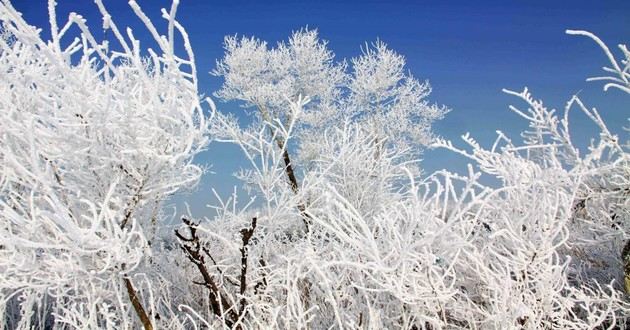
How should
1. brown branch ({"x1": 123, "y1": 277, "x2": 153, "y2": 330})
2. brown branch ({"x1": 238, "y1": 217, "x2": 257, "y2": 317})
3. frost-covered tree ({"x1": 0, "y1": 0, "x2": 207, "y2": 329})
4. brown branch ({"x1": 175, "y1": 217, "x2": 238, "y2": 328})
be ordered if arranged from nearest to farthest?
frost-covered tree ({"x1": 0, "y1": 0, "x2": 207, "y2": 329}) < brown branch ({"x1": 123, "y1": 277, "x2": 153, "y2": 330}) < brown branch ({"x1": 175, "y1": 217, "x2": 238, "y2": 328}) < brown branch ({"x1": 238, "y1": 217, "x2": 257, "y2": 317})

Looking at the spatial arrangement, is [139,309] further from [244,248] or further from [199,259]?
[244,248]

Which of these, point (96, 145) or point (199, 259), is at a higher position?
point (96, 145)

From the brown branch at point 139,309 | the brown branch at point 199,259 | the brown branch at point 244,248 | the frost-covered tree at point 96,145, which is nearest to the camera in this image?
the frost-covered tree at point 96,145

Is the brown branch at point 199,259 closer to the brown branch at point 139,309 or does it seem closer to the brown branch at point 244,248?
the brown branch at point 244,248

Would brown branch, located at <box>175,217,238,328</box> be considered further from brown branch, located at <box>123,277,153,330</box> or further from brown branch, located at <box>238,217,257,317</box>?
brown branch, located at <box>123,277,153,330</box>

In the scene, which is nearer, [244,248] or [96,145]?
[96,145]

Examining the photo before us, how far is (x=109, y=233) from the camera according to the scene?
10.5 ft

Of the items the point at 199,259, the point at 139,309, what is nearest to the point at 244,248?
the point at 199,259

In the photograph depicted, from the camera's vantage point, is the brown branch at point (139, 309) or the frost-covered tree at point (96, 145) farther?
the brown branch at point (139, 309)

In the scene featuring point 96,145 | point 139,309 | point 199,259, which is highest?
point 96,145

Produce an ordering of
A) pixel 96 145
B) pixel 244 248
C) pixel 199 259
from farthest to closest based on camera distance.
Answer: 1. pixel 244 248
2. pixel 199 259
3. pixel 96 145

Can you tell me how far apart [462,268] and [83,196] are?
3035mm

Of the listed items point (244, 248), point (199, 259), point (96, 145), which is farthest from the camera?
point (244, 248)

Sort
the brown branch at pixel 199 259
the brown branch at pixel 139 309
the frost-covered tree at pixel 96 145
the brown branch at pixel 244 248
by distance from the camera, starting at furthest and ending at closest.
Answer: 1. the brown branch at pixel 244 248
2. the brown branch at pixel 199 259
3. the brown branch at pixel 139 309
4. the frost-covered tree at pixel 96 145
